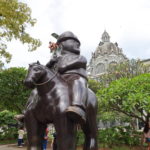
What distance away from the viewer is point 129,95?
365 inches

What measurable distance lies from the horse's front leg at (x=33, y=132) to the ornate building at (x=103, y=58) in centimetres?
4369

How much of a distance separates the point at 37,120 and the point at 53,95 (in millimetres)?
390

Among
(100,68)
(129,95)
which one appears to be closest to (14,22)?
(129,95)

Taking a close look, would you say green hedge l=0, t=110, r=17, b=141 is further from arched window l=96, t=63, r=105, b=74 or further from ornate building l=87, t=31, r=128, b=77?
arched window l=96, t=63, r=105, b=74

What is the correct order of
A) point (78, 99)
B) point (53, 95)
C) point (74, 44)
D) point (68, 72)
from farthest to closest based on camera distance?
point (74, 44) → point (68, 72) → point (53, 95) → point (78, 99)

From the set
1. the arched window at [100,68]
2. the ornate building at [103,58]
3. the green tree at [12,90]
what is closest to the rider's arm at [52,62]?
the green tree at [12,90]

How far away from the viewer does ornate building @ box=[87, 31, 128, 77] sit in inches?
1873

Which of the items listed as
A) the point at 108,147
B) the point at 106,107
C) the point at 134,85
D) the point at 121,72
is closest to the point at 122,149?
the point at 108,147

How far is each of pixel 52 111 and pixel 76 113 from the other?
375mm

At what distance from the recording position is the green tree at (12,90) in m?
17.5

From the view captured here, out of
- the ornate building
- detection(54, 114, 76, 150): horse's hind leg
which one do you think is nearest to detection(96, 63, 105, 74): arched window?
the ornate building

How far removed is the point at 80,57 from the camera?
116 inches

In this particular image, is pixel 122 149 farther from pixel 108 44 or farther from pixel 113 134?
pixel 108 44

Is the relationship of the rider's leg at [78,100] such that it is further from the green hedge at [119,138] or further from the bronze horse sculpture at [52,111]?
the green hedge at [119,138]
